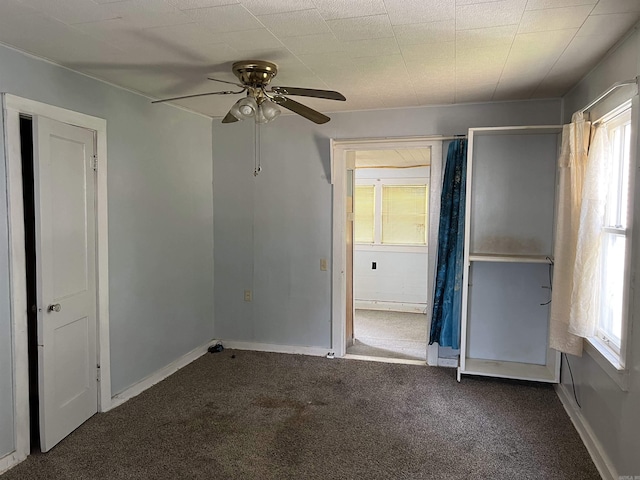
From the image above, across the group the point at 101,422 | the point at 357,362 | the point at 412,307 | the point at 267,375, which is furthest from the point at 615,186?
the point at 412,307

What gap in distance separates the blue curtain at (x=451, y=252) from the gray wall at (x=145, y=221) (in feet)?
7.31

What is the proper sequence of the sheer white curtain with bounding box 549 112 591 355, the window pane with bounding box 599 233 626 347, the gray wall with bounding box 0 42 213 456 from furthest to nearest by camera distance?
the sheer white curtain with bounding box 549 112 591 355, the gray wall with bounding box 0 42 213 456, the window pane with bounding box 599 233 626 347

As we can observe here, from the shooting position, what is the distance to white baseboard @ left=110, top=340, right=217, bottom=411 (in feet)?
10.7

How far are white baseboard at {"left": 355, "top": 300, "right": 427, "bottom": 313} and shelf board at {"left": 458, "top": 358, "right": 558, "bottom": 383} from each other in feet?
8.13

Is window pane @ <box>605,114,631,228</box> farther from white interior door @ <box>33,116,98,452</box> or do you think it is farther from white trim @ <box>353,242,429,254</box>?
white trim @ <box>353,242,429,254</box>

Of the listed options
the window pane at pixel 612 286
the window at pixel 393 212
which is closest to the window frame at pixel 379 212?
the window at pixel 393 212

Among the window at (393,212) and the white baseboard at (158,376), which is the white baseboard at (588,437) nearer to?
the white baseboard at (158,376)

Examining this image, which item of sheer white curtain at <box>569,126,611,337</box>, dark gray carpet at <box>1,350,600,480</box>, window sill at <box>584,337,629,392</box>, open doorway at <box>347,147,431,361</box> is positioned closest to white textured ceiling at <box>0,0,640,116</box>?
sheer white curtain at <box>569,126,611,337</box>

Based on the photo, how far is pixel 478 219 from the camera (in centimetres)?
379

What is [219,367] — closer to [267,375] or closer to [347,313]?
[267,375]

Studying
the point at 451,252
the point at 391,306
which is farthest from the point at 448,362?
the point at 391,306

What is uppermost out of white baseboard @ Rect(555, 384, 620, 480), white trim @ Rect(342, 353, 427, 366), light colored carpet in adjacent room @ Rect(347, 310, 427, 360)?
white baseboard @ Rect(555, 384, 620, 480)

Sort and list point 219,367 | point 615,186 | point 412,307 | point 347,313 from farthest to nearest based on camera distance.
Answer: point 412,307
point 347,313
point 219,367
point 615,186

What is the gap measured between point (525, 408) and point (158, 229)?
122 inches
